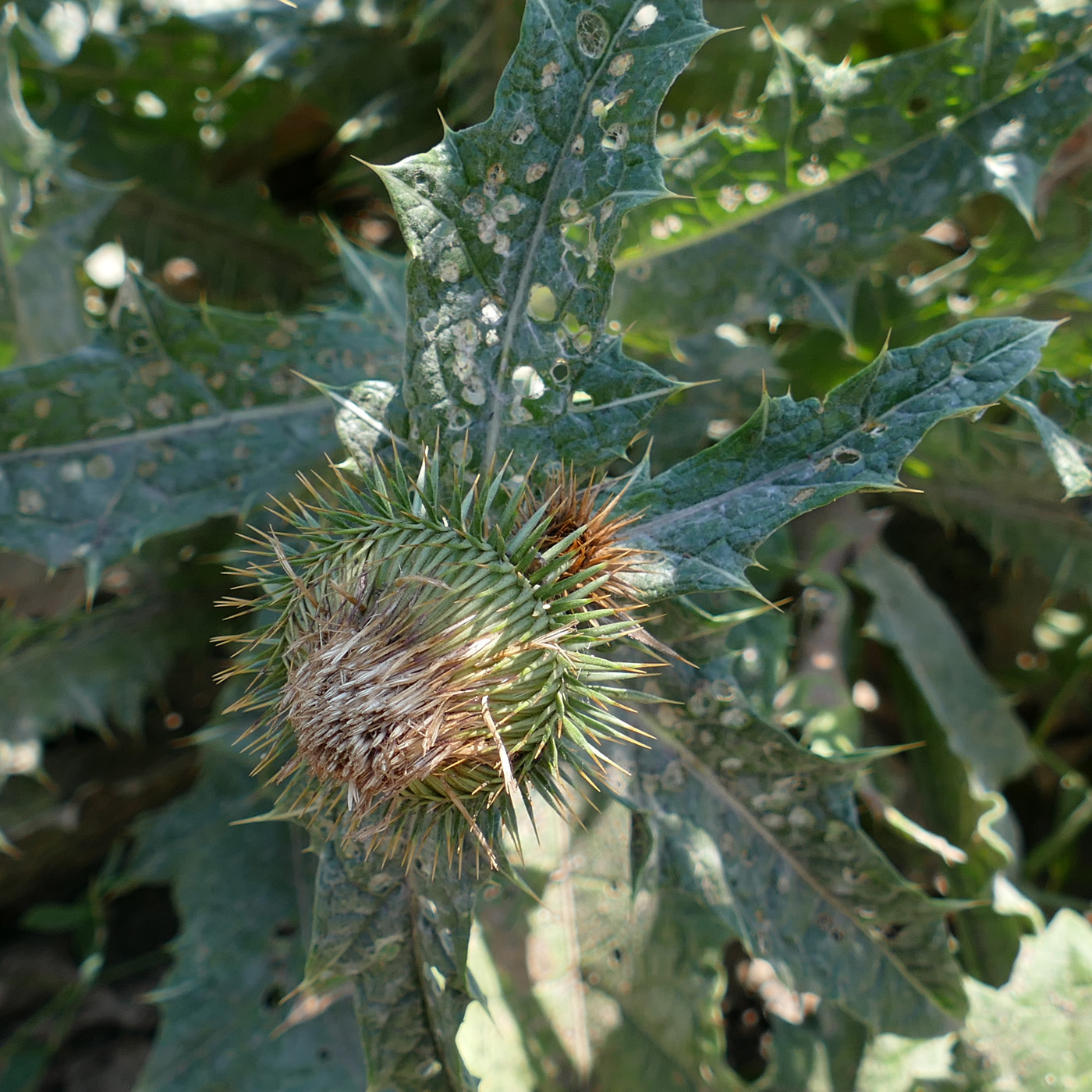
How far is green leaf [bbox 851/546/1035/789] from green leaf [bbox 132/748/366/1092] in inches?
85.9

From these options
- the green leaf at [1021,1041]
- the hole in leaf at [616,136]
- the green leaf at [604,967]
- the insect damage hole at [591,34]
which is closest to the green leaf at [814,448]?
the hole in leaf at [616,136]

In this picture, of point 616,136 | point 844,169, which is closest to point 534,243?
point 616,136

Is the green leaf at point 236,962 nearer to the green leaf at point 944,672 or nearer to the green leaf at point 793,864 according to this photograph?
the green leaf at point 793,864

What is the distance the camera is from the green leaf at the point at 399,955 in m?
1.97

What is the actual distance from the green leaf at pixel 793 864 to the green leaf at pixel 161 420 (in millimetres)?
1285

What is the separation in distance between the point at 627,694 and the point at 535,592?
10.2 inches

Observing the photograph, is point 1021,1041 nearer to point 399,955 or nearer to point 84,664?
point 399,955

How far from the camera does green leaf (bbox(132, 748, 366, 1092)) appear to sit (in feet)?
9.61

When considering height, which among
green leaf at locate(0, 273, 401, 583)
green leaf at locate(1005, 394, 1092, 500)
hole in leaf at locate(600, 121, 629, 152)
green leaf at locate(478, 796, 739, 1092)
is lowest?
green leaf at locate(478, 796, 739, 1092)

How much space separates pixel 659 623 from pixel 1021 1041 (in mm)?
1918

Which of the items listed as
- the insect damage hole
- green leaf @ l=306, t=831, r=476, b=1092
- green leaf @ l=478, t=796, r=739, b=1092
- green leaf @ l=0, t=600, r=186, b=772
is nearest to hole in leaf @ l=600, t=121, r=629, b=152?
the insect damage hole

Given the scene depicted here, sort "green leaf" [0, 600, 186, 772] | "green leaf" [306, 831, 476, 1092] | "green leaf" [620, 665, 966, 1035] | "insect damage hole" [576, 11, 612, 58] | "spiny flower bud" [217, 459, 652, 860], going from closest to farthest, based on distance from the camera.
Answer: "spiny flower bud" [217, 459, 652, 860] → "insect damage hole" [576, 11, 612, 58] → "green leaf" [306, 831, 476, 1092] → "green leaf" [620, 665, 966, 1035] → "green leaf" [0, 600, 186, 772]

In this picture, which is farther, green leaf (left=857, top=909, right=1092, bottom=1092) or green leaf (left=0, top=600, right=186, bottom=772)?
green leaf (left=0, top=600, right=186, bottom=772)

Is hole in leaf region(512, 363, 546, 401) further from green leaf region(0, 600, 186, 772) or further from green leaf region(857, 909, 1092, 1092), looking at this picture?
green leaf region(857, 909, 1092, 1092)
